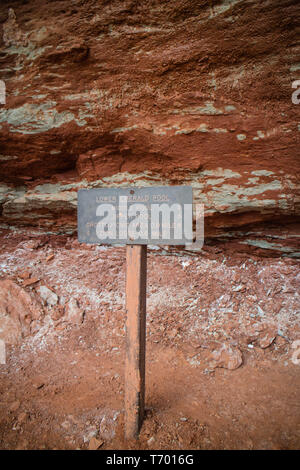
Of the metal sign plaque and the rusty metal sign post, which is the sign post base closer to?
the rusty metal sign post

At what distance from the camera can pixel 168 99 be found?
3422mm

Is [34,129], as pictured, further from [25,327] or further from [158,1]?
[25,327]

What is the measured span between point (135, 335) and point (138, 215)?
94 centimetres

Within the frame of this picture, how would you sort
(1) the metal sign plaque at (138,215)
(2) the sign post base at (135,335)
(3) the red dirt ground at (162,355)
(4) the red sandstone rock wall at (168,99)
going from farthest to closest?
1. (4) the red sandstone rock wall at (168,99)
2. (3) the red dirt ground at (162,355)
3. (2) the sign post base at (135,335)
4. (1) the metal sign plaque at (138,215)

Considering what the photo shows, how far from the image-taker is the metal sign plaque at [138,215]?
186 centimetres

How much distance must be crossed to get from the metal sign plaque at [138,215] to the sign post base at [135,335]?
0.15m

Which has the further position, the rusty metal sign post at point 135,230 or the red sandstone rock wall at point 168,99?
the red sandstone rock wall at point 168,99

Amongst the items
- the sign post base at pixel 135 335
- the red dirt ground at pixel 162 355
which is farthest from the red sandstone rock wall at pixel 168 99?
the sign post base at pixel 135 335

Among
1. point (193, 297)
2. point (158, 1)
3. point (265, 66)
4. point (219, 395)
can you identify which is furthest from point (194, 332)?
point (158, 1)

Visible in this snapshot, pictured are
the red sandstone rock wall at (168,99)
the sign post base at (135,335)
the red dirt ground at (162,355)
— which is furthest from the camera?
the red sandstone rock wall at (168,99)

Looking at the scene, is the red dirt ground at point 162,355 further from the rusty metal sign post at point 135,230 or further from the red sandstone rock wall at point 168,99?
the red sandstone rock wall at point 168,99

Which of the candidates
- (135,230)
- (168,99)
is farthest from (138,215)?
(168,99)

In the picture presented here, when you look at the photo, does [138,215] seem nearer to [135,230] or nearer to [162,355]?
[135,230]

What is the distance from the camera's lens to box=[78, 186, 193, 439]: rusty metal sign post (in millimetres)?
1868
